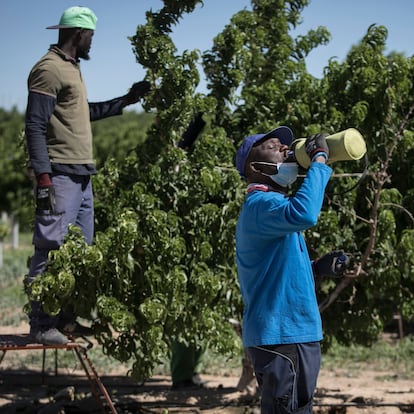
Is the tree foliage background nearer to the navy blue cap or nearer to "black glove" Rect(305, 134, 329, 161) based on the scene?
the navy blue cap

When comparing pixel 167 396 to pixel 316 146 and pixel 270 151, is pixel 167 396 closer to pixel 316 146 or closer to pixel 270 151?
pixel 270 151

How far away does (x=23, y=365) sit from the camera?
858 centimetres

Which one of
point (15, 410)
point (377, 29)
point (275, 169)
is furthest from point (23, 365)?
point (275, 169)

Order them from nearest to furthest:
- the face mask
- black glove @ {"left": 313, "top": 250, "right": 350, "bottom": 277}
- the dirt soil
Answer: the face mask
black glove @ {"left": 313, "top": 250, "right": 350, "bottom": 277}
the dirt soil

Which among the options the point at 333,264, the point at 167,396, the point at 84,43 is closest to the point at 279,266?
the point at 333,264

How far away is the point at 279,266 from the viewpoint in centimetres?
339

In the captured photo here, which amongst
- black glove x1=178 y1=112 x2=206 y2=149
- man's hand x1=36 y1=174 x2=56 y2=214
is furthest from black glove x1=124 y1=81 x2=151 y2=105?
man's hand x1=36 y1=174 x2=56 y2=214

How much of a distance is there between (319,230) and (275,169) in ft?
7.10

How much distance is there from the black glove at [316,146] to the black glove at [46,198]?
196cm

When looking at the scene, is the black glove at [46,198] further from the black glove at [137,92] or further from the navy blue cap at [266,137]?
the navy blue cap at [266,137]

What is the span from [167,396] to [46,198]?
2.41m

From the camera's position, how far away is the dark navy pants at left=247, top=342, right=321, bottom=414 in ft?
10.9

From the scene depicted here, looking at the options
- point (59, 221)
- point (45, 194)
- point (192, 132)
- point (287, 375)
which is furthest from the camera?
point (192, 132)

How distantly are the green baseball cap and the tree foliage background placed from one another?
14.7 inches
